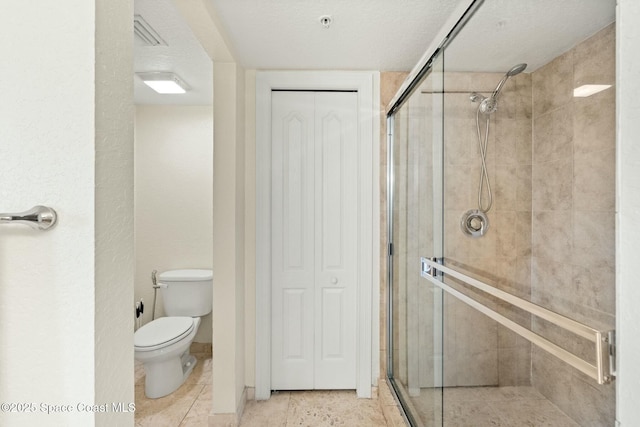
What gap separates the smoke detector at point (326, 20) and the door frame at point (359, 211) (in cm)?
52

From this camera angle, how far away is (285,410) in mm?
1982

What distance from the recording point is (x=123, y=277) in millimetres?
702

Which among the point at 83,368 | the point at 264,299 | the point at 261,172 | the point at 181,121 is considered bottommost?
the point at 264,299

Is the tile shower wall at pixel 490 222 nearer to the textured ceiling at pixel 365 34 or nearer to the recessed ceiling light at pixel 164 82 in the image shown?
the textured ceiling at pixel 365 34

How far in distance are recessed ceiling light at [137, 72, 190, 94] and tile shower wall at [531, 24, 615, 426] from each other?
2.23m

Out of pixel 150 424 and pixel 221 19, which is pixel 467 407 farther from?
pixel 221 19

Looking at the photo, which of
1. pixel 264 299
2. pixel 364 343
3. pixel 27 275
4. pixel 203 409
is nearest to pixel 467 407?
pixel 364 343

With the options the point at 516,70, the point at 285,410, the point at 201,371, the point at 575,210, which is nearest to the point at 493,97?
the point at 516,70

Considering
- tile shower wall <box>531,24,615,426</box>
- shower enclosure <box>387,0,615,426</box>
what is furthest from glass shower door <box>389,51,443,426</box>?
tile shower wall <box>531,24,615,426</box>

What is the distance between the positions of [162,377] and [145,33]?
2180mm

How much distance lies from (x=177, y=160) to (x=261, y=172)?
44.8 inches

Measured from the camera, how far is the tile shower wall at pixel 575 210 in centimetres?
68

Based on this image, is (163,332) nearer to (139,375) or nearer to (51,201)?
(139,375)

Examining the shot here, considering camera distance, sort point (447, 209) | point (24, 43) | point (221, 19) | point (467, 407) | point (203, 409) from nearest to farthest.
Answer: point (24, 43) < point (467, 407) < point (447, 209) < point (221, 19) < point (203, 409)
